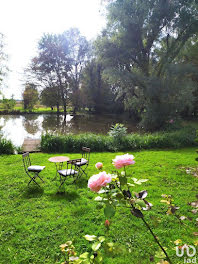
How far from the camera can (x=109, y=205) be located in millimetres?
991

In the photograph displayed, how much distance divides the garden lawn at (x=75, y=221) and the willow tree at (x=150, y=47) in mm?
9799

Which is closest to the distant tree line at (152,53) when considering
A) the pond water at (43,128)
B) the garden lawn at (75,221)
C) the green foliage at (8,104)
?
the pond water at (43,128)

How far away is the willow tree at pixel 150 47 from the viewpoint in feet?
41.3

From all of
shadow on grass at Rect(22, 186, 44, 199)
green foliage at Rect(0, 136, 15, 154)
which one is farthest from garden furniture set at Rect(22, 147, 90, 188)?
green foliage at Rect(0, 136, 15, 154)

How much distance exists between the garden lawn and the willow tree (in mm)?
9799

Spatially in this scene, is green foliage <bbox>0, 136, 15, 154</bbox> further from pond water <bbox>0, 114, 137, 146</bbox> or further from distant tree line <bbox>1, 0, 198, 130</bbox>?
distant tree line <bbox>1, 0, 198, 130</bbox>

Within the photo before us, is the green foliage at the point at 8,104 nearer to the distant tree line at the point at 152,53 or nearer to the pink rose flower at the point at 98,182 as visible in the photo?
the distant tree line at the point at 152,53

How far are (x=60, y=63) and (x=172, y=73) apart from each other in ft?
65.8

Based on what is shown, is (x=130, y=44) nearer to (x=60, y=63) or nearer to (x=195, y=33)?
(x=195, y=33)

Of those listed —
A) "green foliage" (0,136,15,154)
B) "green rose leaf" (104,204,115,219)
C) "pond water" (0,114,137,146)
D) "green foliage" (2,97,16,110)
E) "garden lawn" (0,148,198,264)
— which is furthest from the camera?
"green foliage" (2,97,16,110)

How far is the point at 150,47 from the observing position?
1497cm

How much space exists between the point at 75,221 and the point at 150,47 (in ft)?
52.0

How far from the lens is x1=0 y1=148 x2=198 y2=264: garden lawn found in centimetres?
235

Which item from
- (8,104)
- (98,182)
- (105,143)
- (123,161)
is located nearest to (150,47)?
(105,143)
